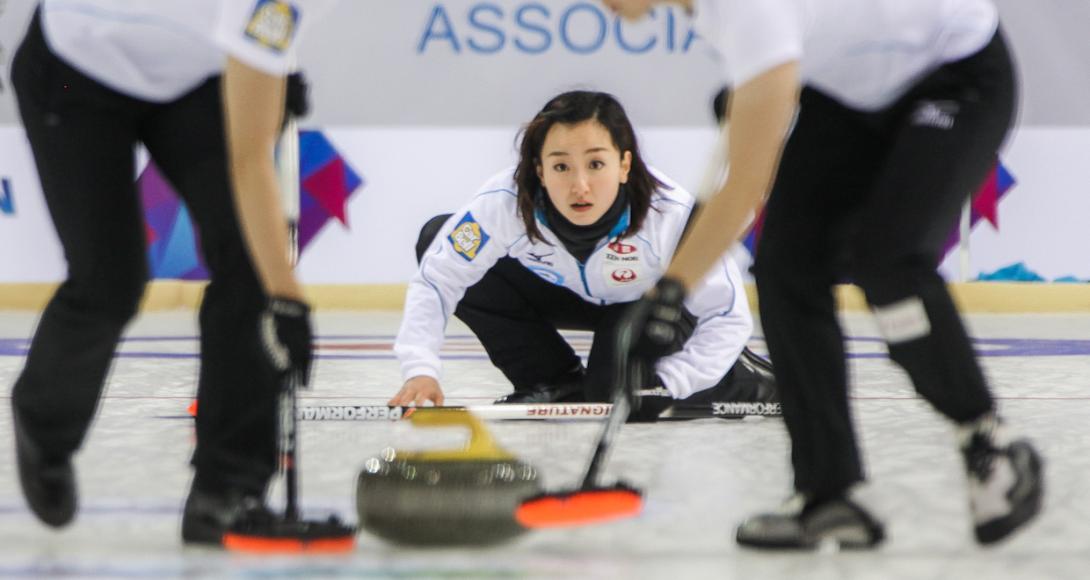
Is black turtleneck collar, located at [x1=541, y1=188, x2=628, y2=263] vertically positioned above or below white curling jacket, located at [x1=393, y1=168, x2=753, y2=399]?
above

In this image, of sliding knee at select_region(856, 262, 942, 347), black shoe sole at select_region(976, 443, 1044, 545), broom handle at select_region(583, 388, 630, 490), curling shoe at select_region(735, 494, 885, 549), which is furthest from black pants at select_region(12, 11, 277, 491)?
black shoe sole at select_region(976, 443, 1044, 545)

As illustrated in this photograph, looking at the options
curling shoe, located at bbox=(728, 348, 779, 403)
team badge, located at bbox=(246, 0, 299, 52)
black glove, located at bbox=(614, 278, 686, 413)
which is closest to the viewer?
team badge, located at bbox=(246, 0, 299, 52)

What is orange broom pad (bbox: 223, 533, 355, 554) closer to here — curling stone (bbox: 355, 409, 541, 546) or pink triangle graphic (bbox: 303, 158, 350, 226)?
curling stone (bbox: 355, 409, 541, 546)

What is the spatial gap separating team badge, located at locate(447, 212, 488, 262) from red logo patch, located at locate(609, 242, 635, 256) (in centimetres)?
25

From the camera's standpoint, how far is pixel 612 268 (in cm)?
253

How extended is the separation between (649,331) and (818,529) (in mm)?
326

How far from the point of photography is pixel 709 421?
→ 257cm

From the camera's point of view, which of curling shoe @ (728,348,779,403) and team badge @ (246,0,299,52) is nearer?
team badge @ (246,0,299,52)

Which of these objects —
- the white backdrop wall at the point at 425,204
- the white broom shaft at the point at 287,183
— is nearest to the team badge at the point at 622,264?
the white broom shaft at the point at 287,183

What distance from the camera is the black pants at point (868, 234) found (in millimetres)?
1438

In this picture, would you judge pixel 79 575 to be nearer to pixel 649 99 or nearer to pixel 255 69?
pixel 255 69

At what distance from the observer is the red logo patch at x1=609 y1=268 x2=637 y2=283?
8.30 ft

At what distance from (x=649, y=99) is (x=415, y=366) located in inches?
155

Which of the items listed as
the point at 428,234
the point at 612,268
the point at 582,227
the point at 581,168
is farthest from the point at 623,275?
the point at 428,234
